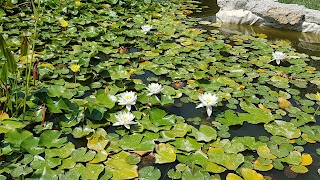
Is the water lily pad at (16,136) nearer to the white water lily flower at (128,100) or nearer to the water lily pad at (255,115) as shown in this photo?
the white water lily flower at (128,100)

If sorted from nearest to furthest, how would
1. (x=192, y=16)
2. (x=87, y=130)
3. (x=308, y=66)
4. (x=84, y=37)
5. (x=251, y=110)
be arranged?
(x=87, y=130), (x=251, y=110), (x=308, y=66), (x=84, y=37), (x=192, y=16)

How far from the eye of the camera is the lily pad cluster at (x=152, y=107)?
68.3 inches

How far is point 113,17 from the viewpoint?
13.5ft

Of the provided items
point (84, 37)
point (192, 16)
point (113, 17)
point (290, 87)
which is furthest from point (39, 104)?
point (192, 16)

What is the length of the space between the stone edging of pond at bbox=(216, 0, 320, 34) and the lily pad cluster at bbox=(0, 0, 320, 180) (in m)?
0.54

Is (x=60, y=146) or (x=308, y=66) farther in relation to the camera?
(x=308, y=66)

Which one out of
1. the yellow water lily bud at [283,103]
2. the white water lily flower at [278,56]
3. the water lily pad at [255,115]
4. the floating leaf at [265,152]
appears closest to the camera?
the floating leaf at [265,152]

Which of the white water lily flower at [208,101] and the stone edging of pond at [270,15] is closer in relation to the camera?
the white water lily flower at [208,101]

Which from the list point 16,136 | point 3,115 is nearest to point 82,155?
point 16,136

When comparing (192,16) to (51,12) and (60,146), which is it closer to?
(51,12)

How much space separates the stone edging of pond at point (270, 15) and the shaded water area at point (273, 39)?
0.24 feet

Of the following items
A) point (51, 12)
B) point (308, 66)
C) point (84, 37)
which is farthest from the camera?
point (51, 12)

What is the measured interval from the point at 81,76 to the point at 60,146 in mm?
→ 873

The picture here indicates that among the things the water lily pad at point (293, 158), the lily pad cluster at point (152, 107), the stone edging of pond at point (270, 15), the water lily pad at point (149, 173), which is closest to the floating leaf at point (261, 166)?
the lily pad cluster at point (152, 107)
